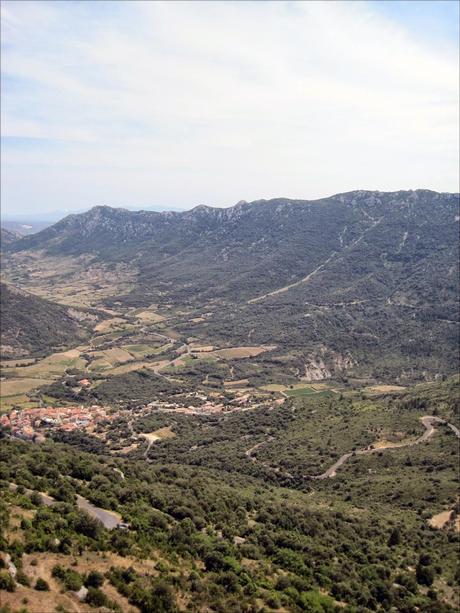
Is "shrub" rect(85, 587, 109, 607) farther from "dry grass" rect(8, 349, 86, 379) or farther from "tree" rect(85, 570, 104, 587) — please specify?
"dry grass" rect(8, 349, 86, 379)

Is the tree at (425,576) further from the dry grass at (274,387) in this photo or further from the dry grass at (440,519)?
the dry grass at (274,387)

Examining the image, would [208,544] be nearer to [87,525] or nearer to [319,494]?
[87,525]

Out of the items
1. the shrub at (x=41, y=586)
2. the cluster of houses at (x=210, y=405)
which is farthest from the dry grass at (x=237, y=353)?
the shrub at (x=41, y=586)

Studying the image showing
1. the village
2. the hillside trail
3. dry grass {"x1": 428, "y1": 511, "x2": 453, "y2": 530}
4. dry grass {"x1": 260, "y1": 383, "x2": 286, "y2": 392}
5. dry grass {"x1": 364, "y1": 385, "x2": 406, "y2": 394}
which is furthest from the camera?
dry grass {"x1": 260, "y1": 383, "x2": 286, "y2": 392}

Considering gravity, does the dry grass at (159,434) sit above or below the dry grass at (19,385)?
below

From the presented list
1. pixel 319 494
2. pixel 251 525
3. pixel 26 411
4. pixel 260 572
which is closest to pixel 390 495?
pixel 319 494

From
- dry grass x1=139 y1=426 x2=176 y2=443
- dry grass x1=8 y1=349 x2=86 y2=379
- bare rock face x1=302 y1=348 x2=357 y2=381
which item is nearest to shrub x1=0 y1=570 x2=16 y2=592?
dry grass x1=139 y1=426 x2=176 y2=443

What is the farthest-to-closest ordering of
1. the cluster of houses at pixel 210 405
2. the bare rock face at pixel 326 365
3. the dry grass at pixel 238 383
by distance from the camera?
the bare rock face at pixel 326 365
the dry grass at pixel 238 383
the cluster of houses at pixel 210 405

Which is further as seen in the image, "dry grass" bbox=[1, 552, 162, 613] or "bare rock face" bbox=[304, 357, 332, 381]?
"bare rock face" bbox=[304, 357, 332, 381]

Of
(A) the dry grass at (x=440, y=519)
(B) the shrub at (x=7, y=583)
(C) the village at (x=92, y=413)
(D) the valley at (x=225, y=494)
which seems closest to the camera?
(B) the shrub at (x=7, y=583)
